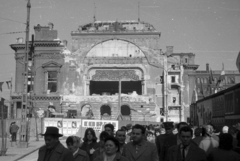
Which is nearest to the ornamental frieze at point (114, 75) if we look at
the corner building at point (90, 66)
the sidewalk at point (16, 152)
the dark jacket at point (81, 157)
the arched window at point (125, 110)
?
the corner building at point (90, 66)

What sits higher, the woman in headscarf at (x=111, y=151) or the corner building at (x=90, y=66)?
the corner building at (x=90, y=66)

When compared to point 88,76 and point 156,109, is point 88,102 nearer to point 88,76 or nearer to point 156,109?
point 88,76

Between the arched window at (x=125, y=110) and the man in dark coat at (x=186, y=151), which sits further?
the arched window at (x=125, y=110)

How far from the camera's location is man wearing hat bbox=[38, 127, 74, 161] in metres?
6.30

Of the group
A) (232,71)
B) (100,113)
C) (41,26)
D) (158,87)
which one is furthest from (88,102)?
(232,71)

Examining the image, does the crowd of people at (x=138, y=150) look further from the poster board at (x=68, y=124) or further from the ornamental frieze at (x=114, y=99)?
the ornamental frieze at (x=114, y=99)

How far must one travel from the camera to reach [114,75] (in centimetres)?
6291

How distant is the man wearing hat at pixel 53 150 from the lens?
630 cm

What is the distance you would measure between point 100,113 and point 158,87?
381 inches

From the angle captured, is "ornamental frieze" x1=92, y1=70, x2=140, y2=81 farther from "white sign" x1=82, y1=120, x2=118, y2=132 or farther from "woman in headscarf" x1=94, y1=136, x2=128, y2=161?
"woman in headscarf" x1=94, y1=136, x2=128, y2=161

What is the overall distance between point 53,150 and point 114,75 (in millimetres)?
56553

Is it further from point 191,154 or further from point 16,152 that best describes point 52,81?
point 191,154

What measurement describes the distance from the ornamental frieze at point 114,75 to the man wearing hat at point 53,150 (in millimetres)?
56240

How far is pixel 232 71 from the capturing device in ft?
321
